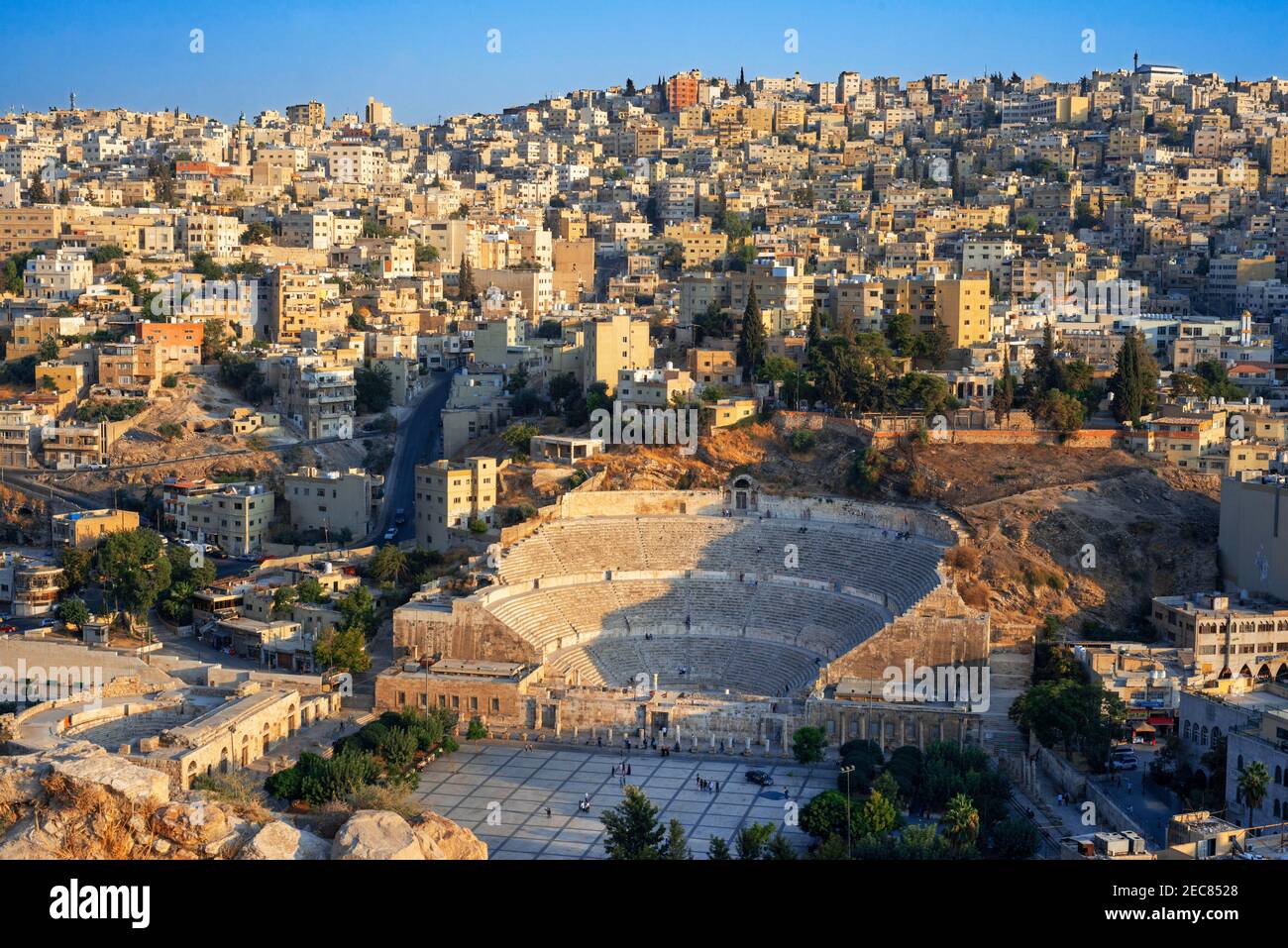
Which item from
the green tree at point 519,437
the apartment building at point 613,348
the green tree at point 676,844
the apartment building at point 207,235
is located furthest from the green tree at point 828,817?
the apartment building at point 207,235

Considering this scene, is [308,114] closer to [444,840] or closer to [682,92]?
[682,92]

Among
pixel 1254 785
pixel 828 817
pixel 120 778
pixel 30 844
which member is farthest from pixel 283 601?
pixel 30 844

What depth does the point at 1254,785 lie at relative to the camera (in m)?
24.7

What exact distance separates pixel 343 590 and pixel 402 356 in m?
16.8

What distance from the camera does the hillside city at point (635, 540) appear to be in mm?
26641

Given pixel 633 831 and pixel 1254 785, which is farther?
pixel 1254 785

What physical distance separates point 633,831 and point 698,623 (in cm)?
1318

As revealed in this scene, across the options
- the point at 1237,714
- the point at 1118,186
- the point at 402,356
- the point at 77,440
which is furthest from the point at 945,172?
the point at 1237,714

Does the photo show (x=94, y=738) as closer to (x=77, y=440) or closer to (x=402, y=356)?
(x=77, y=440)

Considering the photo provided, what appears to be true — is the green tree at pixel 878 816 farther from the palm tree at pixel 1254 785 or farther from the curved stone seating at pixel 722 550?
the curved stone seating at pixel 722 550

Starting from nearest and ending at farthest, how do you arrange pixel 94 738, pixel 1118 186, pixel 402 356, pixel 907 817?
pixel 907 817
pixel 94 738
pixel 402 356
pixel 1118 186

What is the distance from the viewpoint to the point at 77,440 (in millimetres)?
49750

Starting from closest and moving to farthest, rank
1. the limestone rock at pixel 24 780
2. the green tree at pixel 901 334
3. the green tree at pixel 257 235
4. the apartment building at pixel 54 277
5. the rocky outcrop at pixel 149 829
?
the rocky outcrop at pixel 149 829 < the limestone rock at pixel 24 780 < the green tree at pixel 901 334 < the apartment building at pixel 54 277 < the green tree at pixel 257 235

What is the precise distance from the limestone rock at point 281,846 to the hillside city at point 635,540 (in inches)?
2.2
